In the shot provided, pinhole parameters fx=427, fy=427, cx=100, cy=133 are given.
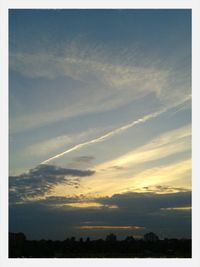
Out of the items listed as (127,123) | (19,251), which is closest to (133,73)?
(127,123)

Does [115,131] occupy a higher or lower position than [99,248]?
higher

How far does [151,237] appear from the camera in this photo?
9.76ft

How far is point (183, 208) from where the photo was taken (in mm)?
2943

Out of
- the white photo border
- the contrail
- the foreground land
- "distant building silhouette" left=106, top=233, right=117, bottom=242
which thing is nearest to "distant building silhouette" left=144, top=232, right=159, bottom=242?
the foreground land

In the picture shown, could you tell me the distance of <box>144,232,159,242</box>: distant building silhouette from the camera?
2938 millimetres

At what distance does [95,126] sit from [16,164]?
26.9 inches

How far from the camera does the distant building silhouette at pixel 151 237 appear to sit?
9.64ft

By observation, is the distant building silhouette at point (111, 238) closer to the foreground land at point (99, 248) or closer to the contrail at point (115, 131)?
the foreground land at point (99, 248)

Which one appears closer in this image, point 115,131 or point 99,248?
point 99,248
